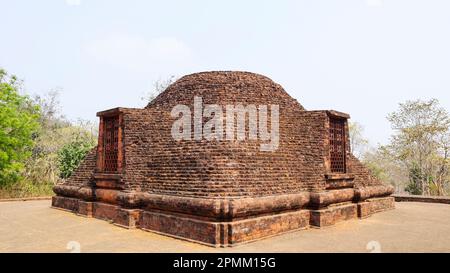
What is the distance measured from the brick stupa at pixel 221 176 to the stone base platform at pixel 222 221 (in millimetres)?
21

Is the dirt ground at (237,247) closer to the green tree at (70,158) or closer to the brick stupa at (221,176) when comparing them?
the brick stupa at (221,176)

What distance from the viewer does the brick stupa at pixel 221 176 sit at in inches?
258

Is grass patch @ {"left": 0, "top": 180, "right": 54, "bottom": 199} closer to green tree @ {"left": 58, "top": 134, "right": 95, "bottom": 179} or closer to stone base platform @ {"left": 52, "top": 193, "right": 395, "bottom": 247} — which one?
green tree @ {"left": 58, "top": 134, "right": 95, "bottom": 179}

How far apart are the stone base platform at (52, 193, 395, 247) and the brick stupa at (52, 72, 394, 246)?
0.02 metres

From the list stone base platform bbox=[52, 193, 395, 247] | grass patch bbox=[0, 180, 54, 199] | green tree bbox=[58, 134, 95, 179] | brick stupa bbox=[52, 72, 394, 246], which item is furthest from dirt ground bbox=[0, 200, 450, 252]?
green tree bbox=[58, 134, 95, 179]

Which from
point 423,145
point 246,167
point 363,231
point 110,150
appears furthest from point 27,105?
point 423,145

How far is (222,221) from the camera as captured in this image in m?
6.21

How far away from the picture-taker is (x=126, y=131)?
891cm

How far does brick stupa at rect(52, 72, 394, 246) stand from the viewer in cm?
656

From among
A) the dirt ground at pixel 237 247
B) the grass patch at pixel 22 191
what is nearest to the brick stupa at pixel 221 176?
the dirt ground at pixel 237 247

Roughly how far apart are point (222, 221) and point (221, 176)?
91cm

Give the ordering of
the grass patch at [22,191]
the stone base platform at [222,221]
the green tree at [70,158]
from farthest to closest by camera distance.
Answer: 1. the green tree at [70,158]
2. the grass patch at [22,191]
3. the stone base platform at [222,221]

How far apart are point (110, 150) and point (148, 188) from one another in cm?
229

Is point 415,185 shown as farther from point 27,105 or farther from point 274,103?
point 27,105
